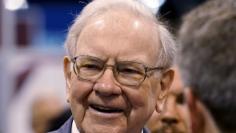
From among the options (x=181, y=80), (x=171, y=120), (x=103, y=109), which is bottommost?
(x=171, y=120)

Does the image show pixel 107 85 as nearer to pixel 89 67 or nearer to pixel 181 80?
pixel 89 67

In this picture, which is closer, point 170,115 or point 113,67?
point 113,67

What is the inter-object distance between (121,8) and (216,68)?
1077 millimetres

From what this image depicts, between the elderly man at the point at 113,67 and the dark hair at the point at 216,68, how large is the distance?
84 cm

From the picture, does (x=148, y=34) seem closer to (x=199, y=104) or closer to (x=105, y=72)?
(x=105, y=72)

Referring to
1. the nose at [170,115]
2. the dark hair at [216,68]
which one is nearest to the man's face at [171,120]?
the nose at [170,115]

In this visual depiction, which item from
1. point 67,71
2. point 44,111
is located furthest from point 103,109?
point 44,111

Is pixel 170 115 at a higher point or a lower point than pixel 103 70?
lower

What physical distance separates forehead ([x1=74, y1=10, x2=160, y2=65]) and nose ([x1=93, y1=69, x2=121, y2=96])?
9cm

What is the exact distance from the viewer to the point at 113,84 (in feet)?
9.91

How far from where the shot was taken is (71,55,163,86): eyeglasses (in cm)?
304

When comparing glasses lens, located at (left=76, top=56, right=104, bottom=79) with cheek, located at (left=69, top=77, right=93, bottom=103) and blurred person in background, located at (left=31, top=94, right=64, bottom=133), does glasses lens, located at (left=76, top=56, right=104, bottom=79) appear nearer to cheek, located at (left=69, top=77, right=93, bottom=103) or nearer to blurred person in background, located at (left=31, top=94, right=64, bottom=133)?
cheek, located at (left=69, top=77, right=93, bottom=103)

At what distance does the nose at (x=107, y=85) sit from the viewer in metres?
2.99

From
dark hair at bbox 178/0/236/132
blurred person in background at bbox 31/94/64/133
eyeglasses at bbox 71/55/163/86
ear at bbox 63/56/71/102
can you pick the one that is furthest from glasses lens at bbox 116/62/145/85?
blurred person in background at bbox 31/94/64/133
